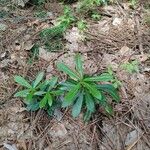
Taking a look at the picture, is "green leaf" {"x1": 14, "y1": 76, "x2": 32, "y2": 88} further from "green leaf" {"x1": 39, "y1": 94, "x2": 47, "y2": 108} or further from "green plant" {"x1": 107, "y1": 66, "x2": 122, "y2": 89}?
"green plant" {"x1": 107, "y1": 66, "x2": 122, "y2": 89}

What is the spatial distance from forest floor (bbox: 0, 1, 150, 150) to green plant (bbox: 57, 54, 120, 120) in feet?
0.40

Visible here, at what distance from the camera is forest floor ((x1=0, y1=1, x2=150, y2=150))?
279cm

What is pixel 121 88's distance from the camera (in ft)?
9.96

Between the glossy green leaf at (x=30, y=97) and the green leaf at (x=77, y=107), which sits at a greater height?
the glossy green leaf at (x=30, y=97)

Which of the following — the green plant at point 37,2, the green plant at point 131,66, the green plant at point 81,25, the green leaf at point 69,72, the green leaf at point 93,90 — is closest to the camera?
the green leaf at point 93,90

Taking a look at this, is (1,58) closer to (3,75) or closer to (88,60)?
(3,75)

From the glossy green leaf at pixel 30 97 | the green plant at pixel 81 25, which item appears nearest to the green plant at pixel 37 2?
the green plant at pixel 81 25

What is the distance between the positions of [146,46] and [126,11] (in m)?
0.66

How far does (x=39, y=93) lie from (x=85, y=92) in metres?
0.43

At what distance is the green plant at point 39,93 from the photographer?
114 inches

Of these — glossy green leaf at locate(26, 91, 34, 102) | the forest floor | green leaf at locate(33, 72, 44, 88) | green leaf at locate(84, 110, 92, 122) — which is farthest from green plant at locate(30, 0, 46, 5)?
green leaf at locate(84, 110, 92, 122)

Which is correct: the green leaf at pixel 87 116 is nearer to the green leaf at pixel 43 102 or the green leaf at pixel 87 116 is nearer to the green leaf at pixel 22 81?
the green leaf at pixel 43 102

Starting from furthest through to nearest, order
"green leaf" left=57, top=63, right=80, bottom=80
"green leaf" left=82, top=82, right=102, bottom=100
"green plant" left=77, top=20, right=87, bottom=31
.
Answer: "green plant" left=77, top=20, right=87, bottom=31 < "green leaf" left=57, top=63, right=80, bottom=80 < "green leaf" left=82, top=82, right=102, bottom=100

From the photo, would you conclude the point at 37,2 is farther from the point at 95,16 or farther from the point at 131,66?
the point at 131,66
